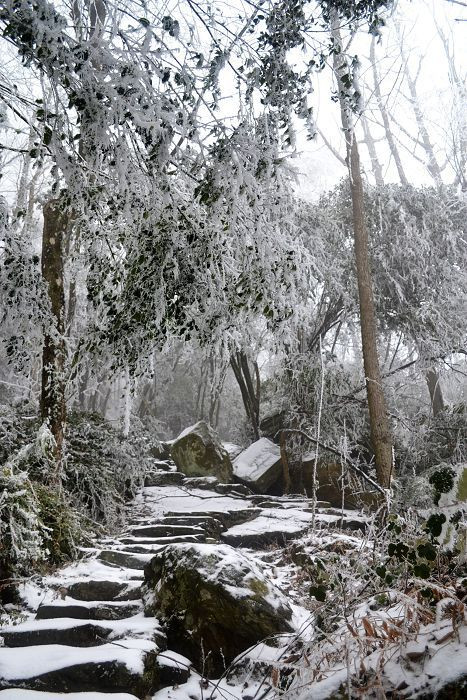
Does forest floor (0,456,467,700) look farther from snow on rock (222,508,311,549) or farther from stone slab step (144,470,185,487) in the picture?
stone slab step (144,470,185,487)

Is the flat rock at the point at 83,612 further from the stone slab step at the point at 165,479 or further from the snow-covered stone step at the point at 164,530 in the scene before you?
the stone slab step at the point at 165,479

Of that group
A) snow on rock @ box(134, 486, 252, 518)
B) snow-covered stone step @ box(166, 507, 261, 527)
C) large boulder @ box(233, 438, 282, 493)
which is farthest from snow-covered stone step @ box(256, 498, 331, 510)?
large boulder @ box(233, 438, 282, 493)

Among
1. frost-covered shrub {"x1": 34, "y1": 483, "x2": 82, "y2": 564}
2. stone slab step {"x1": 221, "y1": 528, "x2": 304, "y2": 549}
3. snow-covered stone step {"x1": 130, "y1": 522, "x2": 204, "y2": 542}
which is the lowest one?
stone slab step {"x1": 221, "y1": 528, "x2": 304, "y2": 549}

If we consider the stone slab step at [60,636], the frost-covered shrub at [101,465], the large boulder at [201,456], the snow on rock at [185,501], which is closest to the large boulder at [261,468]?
the large boulder at [201,456]

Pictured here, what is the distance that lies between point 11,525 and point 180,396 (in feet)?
57.7

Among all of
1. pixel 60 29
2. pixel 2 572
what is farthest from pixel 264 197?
pixel 2 572

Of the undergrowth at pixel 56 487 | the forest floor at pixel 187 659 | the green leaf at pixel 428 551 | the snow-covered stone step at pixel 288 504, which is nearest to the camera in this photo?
the forest floor at pixel 187 659

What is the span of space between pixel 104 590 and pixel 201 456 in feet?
22.0

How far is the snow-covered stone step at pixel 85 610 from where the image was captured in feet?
14.1

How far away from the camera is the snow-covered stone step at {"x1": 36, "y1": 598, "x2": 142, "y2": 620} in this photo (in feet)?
14.1

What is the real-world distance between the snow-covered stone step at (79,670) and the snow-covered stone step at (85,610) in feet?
2.69

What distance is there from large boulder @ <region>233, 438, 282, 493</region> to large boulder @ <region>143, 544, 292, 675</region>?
653 centimetres

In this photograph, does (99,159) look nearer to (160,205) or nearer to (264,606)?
(160,205)

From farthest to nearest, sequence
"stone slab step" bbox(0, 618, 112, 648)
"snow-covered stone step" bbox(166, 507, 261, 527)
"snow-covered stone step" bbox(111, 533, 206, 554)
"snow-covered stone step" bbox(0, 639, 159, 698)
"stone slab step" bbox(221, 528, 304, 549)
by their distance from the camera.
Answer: "snow-covered stone step" bbox(166, 507, 261, 527) → "stone slab step" bbox(221, 528, 304, 549) → "snow-covered stone step" bbox(111, 533, 206, 554) → "stone slab step" bbox(0, 618, 112, 648) → "snow-covered stone step" bbox(0, 639, 159, 698)
